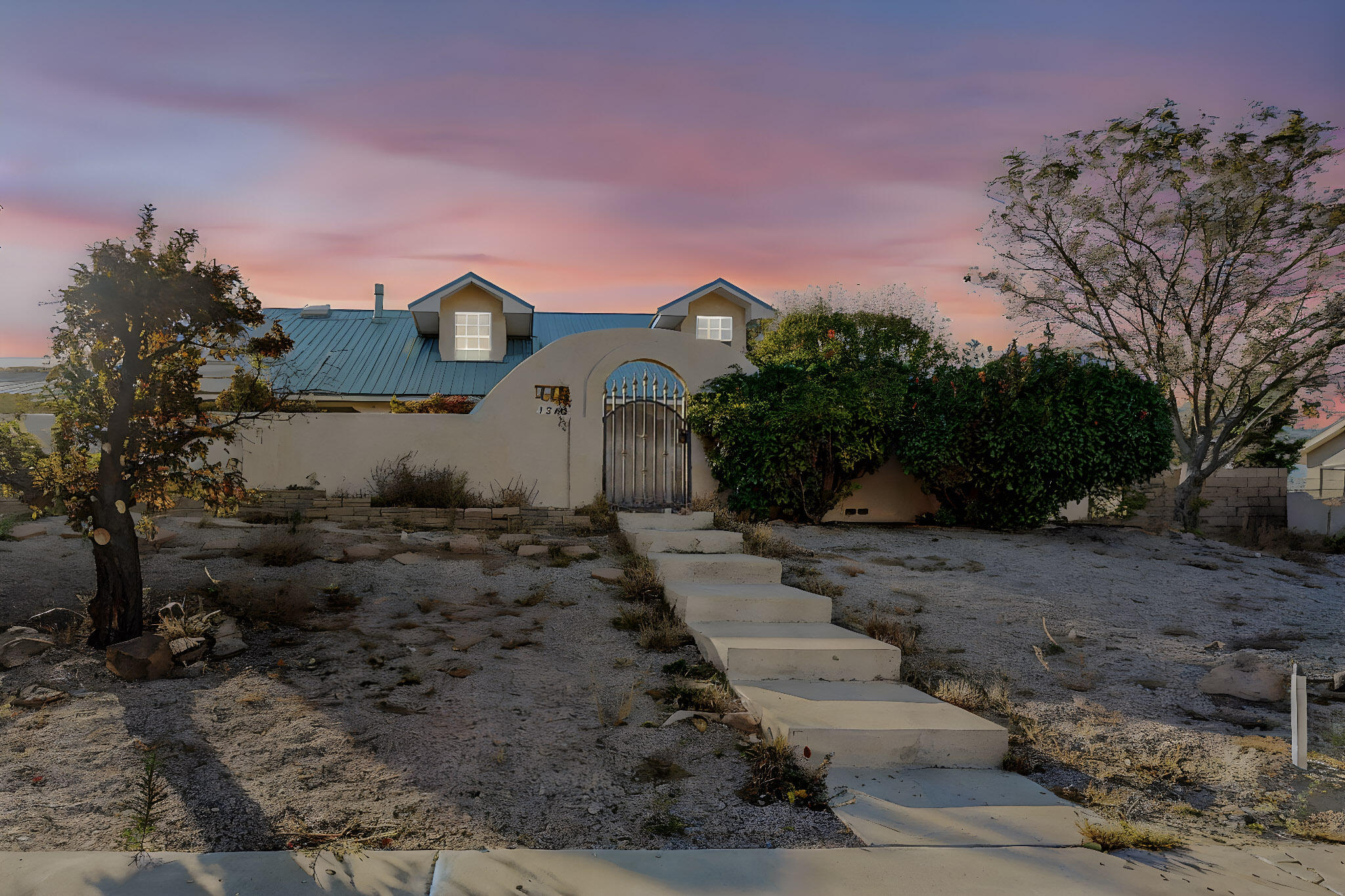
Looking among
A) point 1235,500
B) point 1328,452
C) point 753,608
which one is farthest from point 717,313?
point 1328,452

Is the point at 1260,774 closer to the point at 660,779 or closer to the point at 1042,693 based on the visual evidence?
the point at 1042,693

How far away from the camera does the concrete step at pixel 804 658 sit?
476cm

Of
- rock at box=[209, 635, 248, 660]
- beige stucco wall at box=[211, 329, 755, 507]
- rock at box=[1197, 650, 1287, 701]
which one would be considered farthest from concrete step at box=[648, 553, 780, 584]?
beige stucco wall at box=[211, 329, 755, 507]

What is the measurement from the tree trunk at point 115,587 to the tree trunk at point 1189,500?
51.3 ft

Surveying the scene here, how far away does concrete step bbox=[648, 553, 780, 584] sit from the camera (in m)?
6.80

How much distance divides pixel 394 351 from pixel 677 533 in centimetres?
1210

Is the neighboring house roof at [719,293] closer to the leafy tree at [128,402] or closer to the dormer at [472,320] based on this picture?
the dormer at [472,320]

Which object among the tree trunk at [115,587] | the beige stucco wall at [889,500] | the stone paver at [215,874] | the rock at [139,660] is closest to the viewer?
the stone paver at [215,874]

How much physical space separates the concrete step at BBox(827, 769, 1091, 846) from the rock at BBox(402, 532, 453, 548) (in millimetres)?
5764

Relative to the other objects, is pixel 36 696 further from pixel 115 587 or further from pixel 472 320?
pixel 472 320

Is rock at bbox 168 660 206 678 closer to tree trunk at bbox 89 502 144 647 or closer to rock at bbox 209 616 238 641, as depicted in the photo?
rock at bbox 209 616 238 641

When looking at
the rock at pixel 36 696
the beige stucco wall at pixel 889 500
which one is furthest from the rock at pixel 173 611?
the beige stucco wall at pixel 889 500

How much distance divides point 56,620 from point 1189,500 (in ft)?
54.1

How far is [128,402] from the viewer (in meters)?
4.98
